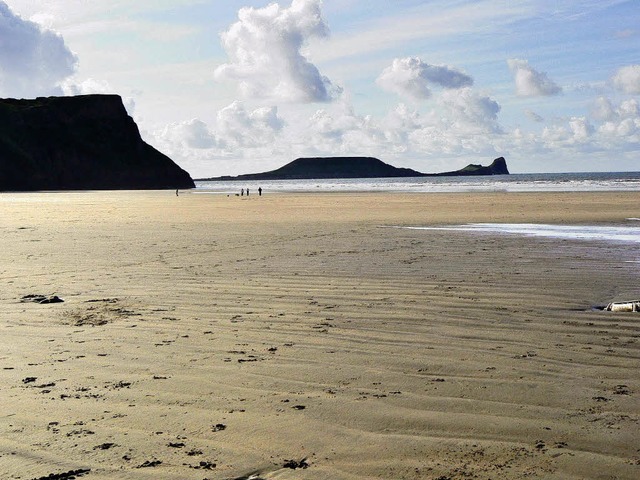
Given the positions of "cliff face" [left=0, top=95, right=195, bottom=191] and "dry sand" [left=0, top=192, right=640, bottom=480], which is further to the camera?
"cliff face" [left=0, top=95, right=195, bottom=191]

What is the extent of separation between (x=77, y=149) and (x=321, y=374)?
14838 cm

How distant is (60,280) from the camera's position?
10852mm

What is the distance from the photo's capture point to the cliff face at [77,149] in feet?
432

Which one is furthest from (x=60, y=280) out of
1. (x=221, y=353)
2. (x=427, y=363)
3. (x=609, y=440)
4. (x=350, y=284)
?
(x=609, y=440)

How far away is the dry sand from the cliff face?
128 m

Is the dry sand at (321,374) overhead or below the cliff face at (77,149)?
below

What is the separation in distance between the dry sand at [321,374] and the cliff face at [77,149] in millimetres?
127911

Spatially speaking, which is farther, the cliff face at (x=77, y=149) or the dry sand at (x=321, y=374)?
the cliff face at (x=77, y=149)

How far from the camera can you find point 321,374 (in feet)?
18.0

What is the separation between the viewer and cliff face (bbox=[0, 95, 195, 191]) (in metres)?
132

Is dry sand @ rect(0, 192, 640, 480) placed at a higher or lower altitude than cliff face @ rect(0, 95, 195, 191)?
lower

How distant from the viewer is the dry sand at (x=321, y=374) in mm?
3834

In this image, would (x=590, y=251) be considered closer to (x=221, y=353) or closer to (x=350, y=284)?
(x=350, y=284)

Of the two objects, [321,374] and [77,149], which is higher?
[77,149]
